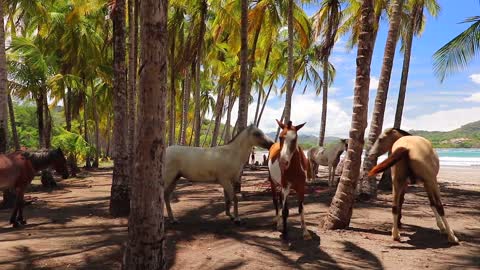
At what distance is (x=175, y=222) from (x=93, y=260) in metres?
2.73

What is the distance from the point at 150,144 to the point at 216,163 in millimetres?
3954

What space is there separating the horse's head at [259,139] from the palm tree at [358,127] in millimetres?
1752

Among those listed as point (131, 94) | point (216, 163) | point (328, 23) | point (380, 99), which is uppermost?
point (328, 23)

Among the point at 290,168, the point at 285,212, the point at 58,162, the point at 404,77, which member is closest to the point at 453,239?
the point at 285,212

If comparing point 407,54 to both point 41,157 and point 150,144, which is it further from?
point 150,144

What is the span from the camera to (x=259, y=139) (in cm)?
833

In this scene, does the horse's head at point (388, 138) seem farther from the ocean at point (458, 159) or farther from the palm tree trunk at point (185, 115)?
the ocean at point (458, 159)

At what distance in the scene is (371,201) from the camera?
10.7 m

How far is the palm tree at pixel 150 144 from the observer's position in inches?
175

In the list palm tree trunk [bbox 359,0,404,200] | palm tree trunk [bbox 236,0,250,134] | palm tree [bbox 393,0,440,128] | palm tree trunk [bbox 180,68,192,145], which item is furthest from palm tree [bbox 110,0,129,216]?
palm tree trunk [bbox 180,68,192,145]

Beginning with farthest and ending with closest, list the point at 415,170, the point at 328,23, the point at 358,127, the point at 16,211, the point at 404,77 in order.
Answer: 1. the point at 328,23
2. the point at 404,77
3. the point at 16,211
4. the point at 358,127
5. the point at 415,170

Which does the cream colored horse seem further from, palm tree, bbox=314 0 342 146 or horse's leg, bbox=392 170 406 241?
palm tree, bbox=314 0 342 146

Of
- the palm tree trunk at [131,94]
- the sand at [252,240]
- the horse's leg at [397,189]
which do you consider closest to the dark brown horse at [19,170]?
the sand at [252,240]

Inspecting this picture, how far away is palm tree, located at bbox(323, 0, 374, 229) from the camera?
24.1 ft
